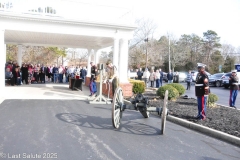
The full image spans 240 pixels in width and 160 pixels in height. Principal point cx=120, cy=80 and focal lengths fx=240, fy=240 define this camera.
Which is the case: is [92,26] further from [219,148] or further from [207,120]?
[219,148]

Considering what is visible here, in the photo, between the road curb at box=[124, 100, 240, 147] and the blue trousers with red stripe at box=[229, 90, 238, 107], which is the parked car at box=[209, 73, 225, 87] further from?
the road curb at box=[124, 100, 240, 147]

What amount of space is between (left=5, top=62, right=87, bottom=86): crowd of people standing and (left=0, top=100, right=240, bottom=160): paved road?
30.9 ft

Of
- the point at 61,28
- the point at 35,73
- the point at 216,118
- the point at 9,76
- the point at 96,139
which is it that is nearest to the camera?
the point at 96,139

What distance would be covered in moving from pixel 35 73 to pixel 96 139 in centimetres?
1676

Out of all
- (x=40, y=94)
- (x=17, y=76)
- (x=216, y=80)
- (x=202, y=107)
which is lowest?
(x=40, y=94)

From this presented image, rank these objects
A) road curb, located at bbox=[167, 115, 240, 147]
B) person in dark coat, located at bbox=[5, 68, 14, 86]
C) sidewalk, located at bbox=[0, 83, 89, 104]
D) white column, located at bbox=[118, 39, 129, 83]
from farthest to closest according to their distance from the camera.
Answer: person in dark coat, located at bbox=[5, 68, 14, 86], white column, located at bbox=[118, 39, 129, 83], sidewalk, located at bbox=[0, 83, 89, 104], road curb, located at bbox=[167, 115, 240, 147]

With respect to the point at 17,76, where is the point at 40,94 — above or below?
below

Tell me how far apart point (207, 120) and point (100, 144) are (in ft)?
12.7

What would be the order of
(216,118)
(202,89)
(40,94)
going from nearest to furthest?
(202,89) < (216,118) < (40,94)

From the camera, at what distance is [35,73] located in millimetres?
20578

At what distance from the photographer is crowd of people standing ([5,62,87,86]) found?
661 inches

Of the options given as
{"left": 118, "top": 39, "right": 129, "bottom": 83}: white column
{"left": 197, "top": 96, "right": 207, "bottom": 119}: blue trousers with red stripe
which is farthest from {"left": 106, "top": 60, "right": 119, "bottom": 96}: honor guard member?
{"left": 118, "top": 39, "right": 129, "bottom": 83}: white column

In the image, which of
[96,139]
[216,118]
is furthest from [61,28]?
[216,118]

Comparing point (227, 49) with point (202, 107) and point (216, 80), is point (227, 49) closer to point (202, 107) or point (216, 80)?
point (216, 80)
